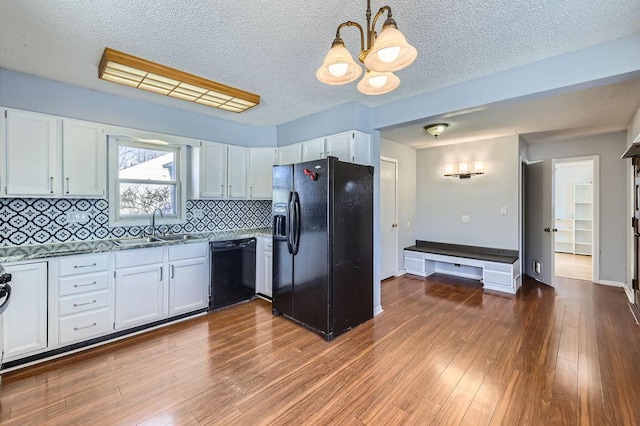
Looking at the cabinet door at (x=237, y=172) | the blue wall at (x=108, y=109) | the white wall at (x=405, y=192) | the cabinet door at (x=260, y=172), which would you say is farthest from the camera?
the white wall at (x=405, y=192)

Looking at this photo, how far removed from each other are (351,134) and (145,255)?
8.41ft

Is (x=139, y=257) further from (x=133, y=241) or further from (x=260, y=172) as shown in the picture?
(x=260, y=172)

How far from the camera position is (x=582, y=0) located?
5.45 feet

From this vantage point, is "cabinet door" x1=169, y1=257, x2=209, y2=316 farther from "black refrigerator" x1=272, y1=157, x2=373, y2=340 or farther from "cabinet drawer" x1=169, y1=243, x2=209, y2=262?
"black refrigerator" x1=272, y1=157, x2=373, y2=340

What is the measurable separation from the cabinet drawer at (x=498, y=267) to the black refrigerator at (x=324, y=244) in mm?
2348

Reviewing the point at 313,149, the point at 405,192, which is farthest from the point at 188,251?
the point at 405,192

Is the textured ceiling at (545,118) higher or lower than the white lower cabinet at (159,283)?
higher

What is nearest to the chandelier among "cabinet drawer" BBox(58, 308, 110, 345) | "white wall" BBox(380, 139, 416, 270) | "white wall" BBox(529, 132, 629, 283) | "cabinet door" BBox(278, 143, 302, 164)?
"cabinet door" BBox(278, 143, 302, 164)

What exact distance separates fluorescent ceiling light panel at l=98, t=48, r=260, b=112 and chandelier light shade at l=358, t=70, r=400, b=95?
1698mm

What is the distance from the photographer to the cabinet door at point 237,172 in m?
4.03

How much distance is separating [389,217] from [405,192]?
2.45 feet

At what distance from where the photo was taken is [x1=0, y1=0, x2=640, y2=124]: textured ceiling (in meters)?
1.73

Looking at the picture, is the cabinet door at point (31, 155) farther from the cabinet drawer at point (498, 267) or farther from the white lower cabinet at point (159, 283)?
the cabinet drawer at point (498, 267)

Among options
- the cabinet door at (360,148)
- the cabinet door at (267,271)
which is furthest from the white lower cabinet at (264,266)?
the cabinet door at (360,148)
